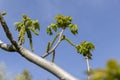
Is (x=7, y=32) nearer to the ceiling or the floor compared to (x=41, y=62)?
nearer to the ceiling

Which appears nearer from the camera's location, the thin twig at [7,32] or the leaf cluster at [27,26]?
the thin twig at [7,32]

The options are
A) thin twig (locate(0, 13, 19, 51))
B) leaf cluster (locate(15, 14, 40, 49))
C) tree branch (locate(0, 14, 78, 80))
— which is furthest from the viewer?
leaf cluster (locate(15, 14, 40, 49))

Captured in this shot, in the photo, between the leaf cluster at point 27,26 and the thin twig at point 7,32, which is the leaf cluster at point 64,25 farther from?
the thin twig at point 7,32

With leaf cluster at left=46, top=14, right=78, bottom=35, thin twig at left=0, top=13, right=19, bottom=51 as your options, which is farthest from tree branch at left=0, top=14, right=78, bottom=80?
leaf cluster at left=46, top=14, right=78, bottom=35

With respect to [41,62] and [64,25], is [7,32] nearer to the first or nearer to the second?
[41,62]

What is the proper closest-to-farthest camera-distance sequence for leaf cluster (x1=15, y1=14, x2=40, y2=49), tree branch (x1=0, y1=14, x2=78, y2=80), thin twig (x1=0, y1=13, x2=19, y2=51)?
tree branch (x1=0, y1=14, x2=78, y2=80) → thin twig (x1=0, y1=13, x2=19, y2=51) → leaf cluster (x1=15, y1=14, x2=40, y2=49)

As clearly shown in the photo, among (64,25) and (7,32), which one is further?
(64,25)

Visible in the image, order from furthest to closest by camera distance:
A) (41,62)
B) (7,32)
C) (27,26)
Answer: (27,26) → (7,32) → (41,62)

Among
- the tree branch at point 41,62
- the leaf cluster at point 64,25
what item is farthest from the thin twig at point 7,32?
the leaf cluster at point 64,25

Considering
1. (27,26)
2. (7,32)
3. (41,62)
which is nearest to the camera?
(41,62)

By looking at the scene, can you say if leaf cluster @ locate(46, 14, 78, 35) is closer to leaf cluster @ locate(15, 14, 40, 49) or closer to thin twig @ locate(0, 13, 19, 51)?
leaf cluster @ locate(15, 14, 40, 49)

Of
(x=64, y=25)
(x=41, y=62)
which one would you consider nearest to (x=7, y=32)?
(x=41, y=62)

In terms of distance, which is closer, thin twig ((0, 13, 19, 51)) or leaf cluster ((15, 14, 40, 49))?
thin twig ((0, 13, 19, 51))

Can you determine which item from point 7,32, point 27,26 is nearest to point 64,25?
point 27,26
